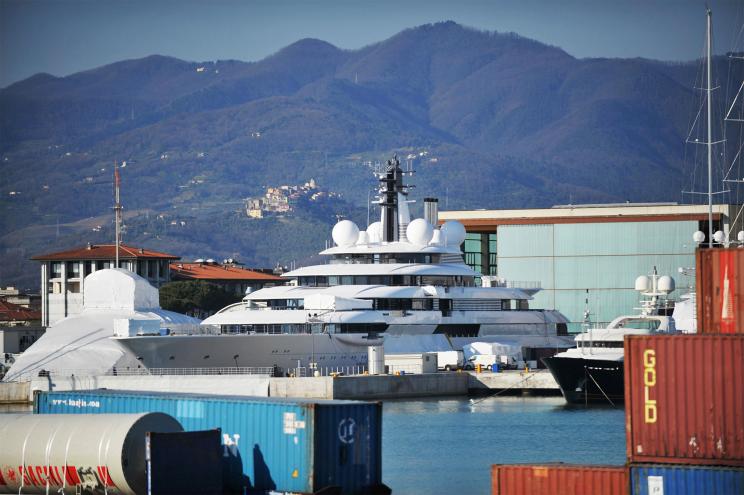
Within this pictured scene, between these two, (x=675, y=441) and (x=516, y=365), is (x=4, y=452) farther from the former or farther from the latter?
(x=516, y=365)

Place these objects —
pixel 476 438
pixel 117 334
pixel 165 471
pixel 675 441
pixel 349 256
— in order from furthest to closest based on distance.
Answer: pixel 349 256 → pixel 117 334 → pixel 476 438 → pixel 165 471 → pixel 675 441

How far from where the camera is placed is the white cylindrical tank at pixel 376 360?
73.8 meters

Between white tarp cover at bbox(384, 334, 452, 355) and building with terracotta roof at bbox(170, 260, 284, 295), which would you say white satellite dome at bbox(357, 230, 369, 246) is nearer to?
white tarp cover at bbox(384, 334, 452, 355)

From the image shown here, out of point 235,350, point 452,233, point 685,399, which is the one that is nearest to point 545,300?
point 452,233

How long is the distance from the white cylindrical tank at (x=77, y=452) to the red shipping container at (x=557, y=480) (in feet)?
29.0

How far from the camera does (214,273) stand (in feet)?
523

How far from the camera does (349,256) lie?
287 ft

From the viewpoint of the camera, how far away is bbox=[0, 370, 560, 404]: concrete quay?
7031 centimetres

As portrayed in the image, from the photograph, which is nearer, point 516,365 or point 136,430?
point 136,430

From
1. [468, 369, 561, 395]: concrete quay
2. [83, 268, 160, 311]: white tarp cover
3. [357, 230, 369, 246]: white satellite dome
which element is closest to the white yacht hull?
[468, 369, 561, 395]: concrete quay

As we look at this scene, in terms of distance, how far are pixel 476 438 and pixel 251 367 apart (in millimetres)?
21336

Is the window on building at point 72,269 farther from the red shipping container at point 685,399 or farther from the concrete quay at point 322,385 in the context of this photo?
the red shipping container at point 685,399

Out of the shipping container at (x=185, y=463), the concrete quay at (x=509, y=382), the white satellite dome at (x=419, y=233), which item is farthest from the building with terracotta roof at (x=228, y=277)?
the shipping container at (x=185, y=463)

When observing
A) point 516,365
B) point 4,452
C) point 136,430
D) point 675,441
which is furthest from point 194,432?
point 516,365
